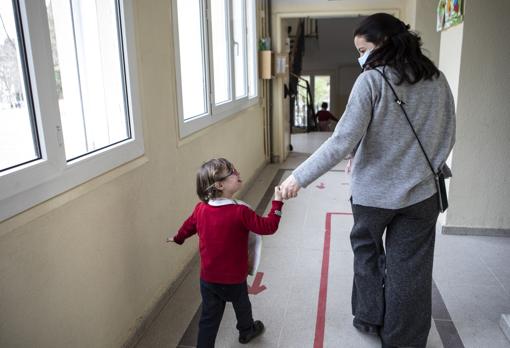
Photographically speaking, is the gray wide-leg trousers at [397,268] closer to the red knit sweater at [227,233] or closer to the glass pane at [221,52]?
the red knit sweater at [227,233]

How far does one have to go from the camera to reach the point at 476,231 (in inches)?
123

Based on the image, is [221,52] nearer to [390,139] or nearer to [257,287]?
[257,287]

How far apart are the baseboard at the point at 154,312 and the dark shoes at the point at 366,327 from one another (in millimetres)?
994

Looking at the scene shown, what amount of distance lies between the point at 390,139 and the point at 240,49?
3227 millimetres

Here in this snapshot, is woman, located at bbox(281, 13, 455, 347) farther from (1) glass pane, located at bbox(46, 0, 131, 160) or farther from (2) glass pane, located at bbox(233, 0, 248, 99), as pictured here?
(2) glass pane, located at bbox(233, 0, 248, 99)

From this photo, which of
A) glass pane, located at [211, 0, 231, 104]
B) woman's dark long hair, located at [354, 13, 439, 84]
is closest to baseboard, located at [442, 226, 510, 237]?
woman's dark long hair, located at [354, 13, 439, 84]

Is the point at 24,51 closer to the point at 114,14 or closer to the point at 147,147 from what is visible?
the point at 114,14

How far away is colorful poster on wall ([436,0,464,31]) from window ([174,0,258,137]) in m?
1.69

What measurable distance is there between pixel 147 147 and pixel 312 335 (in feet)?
3.91

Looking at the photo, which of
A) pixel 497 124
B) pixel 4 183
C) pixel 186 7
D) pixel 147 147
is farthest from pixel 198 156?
pixel 497 124

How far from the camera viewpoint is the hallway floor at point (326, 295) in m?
2.01

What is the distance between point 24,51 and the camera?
1.30 metres

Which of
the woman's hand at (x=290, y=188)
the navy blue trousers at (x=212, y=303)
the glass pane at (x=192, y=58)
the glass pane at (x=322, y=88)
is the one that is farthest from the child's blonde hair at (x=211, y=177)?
the glass pane at (x=322, y=88)

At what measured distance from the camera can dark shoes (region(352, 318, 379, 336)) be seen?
6.57 feet
